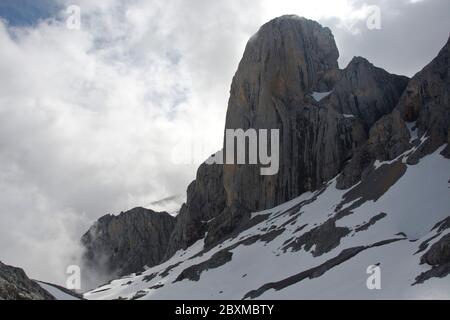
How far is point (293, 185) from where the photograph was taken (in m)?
101

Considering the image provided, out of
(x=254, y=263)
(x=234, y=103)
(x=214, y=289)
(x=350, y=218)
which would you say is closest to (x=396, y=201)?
(x=350, y=218)

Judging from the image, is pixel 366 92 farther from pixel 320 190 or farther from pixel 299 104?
pixel 320 190

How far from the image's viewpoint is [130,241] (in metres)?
170

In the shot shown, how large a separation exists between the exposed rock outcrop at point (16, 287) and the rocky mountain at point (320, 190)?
75.7 feet

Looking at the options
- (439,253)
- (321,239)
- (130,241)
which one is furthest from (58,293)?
(130,241)

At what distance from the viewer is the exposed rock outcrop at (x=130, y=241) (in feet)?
542

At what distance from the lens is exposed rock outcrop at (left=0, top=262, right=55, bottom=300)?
76.5 ft

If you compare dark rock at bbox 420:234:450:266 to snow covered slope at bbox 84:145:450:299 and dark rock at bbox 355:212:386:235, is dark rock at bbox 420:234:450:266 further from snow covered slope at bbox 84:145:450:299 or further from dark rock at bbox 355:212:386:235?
dark rock at bbox 355:212:386:235

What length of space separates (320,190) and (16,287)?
70.2m

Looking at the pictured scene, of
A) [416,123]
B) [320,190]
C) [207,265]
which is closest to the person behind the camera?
[416,123]

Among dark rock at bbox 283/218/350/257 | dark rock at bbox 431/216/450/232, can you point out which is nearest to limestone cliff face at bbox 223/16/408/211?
dark rock at bbox 283/218/350/257

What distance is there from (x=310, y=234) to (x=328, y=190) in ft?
69.6

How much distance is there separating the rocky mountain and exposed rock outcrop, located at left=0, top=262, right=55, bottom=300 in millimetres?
23079
